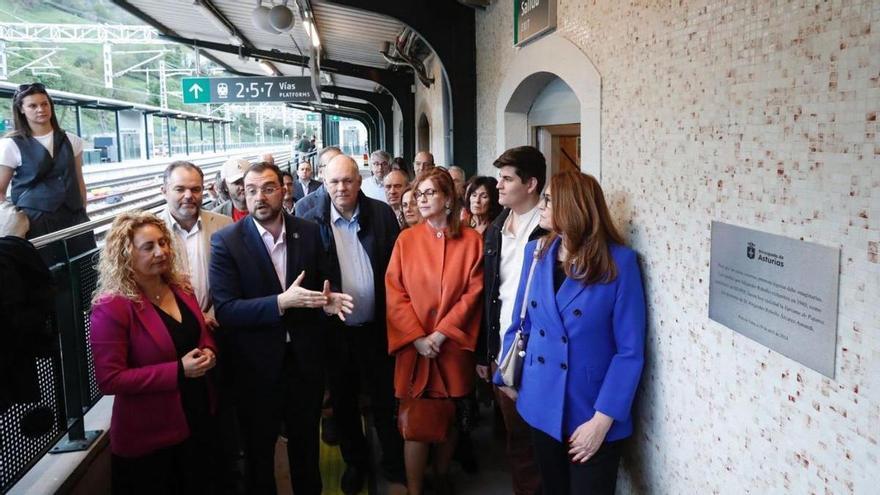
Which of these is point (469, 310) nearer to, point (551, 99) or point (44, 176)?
point (551, 99)

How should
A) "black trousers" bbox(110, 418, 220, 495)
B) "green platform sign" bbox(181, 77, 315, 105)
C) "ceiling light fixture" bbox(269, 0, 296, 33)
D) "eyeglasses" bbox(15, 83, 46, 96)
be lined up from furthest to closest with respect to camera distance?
"green platform sign" bbox(181, 77, 315, 105) → "ceiling light fixture" bbox(269, 0, 296, 33) → "eyeglasses" bbox(15, 83, 46, 96) → "black trousers" bbox(110, 418, 220, 495)

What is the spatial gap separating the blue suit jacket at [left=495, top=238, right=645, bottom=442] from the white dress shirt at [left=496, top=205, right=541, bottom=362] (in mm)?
430

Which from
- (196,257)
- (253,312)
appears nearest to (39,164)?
(196,257)

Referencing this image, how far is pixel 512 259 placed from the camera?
2566 mm

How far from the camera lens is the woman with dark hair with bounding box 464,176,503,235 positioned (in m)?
3.28

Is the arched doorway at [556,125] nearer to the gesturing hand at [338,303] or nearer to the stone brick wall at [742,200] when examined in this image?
the stone brick wall at [742,200]

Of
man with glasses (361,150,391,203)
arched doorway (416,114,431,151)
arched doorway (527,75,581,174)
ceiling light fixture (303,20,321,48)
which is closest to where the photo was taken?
arched doorway (527,75,581,174)

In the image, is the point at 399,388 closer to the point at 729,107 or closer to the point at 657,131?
the point at 657,131

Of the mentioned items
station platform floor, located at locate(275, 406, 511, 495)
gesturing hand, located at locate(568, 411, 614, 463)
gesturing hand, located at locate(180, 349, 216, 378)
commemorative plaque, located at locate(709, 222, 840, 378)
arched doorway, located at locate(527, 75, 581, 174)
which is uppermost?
arched doorway, located at locate(527, 75, 581, 174)

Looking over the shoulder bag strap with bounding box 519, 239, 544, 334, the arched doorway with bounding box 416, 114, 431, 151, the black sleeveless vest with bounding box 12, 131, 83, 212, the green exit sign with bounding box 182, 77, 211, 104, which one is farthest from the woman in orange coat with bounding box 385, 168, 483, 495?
the arched doorway with bounding box 416, 114, 431, 151

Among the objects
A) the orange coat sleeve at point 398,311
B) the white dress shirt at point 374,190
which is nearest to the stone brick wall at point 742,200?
the orange coat sleeve at point 398,311

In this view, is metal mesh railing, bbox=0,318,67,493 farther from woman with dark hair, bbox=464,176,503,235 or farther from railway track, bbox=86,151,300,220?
railway track, bbox=86,151,300,220

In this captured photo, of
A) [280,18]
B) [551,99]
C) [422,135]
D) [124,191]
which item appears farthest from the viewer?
[124,191]

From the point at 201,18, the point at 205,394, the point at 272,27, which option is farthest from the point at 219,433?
the point at 201,18
